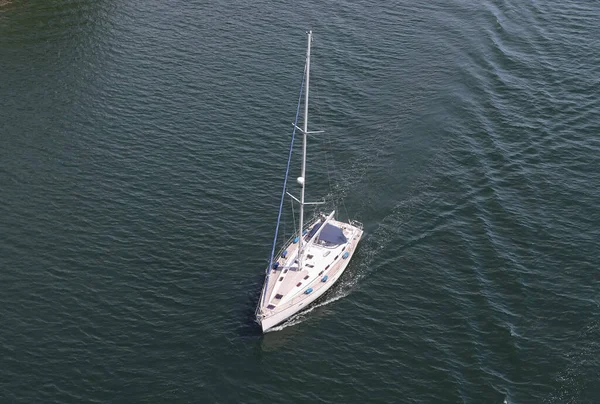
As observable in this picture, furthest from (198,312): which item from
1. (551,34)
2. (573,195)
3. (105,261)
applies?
(551,34)

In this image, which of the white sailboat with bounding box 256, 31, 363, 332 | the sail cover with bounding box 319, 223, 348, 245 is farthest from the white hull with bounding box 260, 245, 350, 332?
the sail cover with bounding box 319, 223, 348, 245

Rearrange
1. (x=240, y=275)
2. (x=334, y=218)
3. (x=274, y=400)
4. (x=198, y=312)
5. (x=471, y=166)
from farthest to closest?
(x=471, y=166) < (x=334, y=218) < (x=240, y=275) < (x=198, y=312) < (x=274, y=400)

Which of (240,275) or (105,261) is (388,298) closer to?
(240,275)

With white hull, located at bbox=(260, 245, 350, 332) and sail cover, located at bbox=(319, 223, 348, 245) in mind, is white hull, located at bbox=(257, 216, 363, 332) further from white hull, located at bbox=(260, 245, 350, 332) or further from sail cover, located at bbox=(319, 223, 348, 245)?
sail cover, located at bbox=(319, 223, 348, 245)

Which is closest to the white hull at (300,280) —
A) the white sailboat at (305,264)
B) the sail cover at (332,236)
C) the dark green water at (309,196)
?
the white sailboat at (305,264)

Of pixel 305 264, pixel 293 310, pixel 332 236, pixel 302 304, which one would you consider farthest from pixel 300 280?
pixel 332 236

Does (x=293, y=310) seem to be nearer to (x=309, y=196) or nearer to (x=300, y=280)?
(x=300, y=280)

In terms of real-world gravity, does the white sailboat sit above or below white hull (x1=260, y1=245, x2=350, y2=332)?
above
